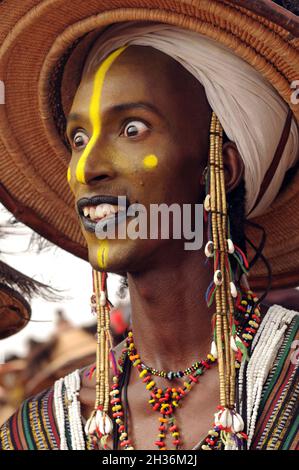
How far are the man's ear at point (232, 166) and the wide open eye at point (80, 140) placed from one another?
1.41ft

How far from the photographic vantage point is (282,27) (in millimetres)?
3186

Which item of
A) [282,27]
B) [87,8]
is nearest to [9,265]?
[87,8]

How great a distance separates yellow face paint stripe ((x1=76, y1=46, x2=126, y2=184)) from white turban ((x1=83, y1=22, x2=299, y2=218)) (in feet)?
0.20

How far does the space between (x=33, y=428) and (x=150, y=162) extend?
1.00 m

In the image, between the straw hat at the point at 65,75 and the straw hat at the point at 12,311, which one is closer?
the straw hat at the point at 65,75

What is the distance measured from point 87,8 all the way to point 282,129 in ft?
2.30

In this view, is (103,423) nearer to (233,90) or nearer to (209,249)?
(209,249)

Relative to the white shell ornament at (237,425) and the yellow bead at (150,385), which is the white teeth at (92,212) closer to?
the yellow bead at (150,385)

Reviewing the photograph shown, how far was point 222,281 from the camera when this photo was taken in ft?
11.4

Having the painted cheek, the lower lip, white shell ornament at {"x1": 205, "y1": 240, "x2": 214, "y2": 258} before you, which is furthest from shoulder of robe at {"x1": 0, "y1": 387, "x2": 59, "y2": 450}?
the painted cheek

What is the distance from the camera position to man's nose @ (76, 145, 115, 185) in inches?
136

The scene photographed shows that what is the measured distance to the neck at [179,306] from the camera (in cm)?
359

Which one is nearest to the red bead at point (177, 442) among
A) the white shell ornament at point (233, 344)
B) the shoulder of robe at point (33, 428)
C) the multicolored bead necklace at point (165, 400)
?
the multicolored bead necklace at point (165, 400)

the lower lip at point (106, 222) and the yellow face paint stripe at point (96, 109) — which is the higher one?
the yellow face paint stripe at point (96, 109)
